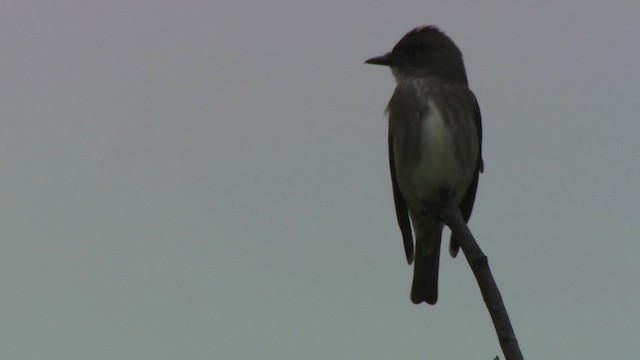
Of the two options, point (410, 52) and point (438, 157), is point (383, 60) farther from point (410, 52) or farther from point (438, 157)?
point (438, 157)

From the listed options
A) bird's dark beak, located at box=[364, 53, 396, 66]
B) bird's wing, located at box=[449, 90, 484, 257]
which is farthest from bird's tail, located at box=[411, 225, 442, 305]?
bird's dark beak, located at box=[364, 53, 396, 66]

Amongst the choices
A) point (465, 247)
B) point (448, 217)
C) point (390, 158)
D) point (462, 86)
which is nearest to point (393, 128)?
point (390, 158)

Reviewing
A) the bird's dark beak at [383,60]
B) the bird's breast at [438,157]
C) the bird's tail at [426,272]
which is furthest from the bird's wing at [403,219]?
the bird's dark beak at [383,60]

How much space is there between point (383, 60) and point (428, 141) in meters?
1.32

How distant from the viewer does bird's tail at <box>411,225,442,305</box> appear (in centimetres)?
786

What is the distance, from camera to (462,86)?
25.6ft

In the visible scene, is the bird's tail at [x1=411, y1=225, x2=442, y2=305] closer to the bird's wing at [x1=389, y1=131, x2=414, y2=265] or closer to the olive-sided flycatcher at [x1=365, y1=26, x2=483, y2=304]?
the olive-sided flycatcher at [x1=365, y1=26, x2=483, y2=304]

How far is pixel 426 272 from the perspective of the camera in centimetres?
788

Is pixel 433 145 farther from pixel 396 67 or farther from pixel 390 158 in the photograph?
pixel 396 67

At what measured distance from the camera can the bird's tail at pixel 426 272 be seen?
786 centimetres

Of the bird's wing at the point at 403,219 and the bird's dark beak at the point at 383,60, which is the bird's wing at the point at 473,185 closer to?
the bird's wing at the point at 403,219

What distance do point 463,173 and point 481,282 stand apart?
12.5 feet

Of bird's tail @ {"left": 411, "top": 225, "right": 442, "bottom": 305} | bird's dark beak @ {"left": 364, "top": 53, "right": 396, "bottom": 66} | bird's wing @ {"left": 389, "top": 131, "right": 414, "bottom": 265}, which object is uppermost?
bird's dark beak @ {"left": 364, "top": 53, "right": 396, "bottom": 66}

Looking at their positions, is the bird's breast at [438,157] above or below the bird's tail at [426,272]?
above
